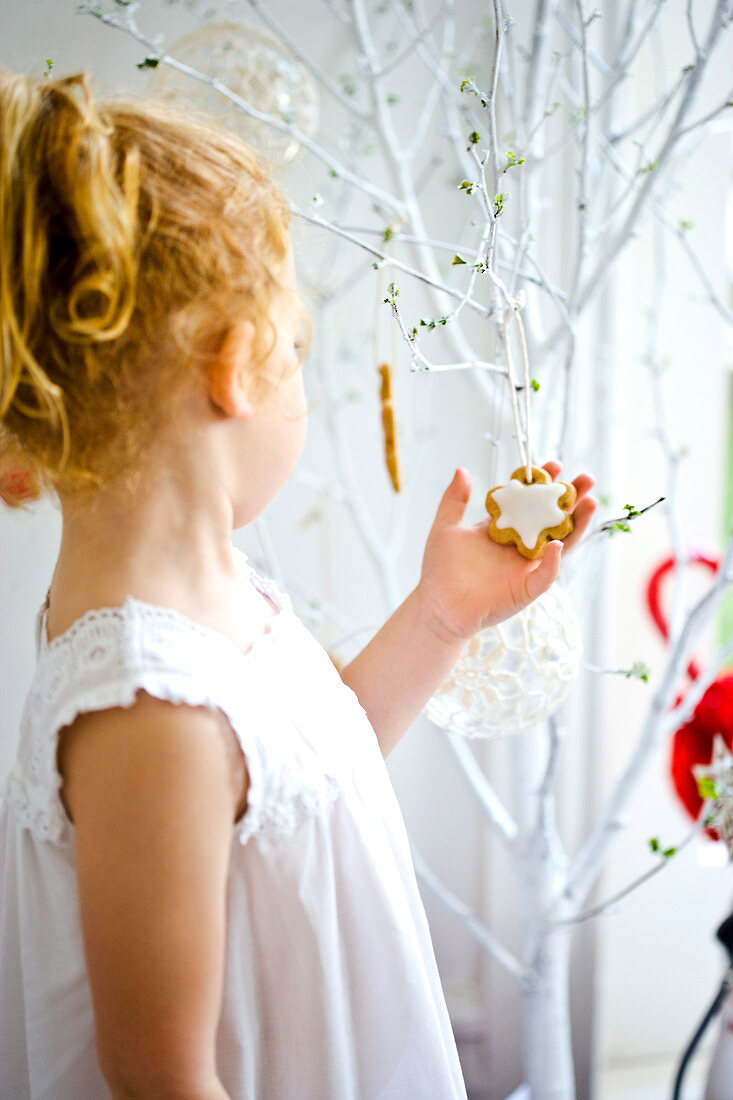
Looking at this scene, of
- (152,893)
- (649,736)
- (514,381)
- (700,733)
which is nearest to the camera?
(152,893)

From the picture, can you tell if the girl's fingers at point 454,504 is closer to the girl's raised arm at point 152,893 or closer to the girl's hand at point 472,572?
the girl's hand at point 472,572

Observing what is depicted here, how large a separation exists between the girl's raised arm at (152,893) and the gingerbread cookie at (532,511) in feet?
0.83

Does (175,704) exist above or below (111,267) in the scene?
below

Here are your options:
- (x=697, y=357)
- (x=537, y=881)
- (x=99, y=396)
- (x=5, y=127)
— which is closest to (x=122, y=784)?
(x=99, y=396)

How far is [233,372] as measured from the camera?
503 mm

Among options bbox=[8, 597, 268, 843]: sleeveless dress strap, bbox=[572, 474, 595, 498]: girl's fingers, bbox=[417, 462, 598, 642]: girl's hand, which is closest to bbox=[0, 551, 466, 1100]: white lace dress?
bbox=[8, 597, 268, 843]: sleeveless dress strap

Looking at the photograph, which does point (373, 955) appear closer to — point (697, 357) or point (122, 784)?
point (122, 784)

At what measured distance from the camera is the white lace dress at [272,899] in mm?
498

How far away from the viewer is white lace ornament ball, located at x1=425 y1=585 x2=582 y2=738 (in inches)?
24.2

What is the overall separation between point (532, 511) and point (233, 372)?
22cm

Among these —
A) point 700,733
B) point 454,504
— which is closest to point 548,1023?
point 700,733

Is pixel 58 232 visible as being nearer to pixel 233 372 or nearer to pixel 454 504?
pixel 233 372

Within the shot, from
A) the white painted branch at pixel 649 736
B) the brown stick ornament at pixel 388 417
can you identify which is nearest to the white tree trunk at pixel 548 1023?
the white painted branch at pixel 649 736

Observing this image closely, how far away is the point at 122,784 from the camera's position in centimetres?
45
